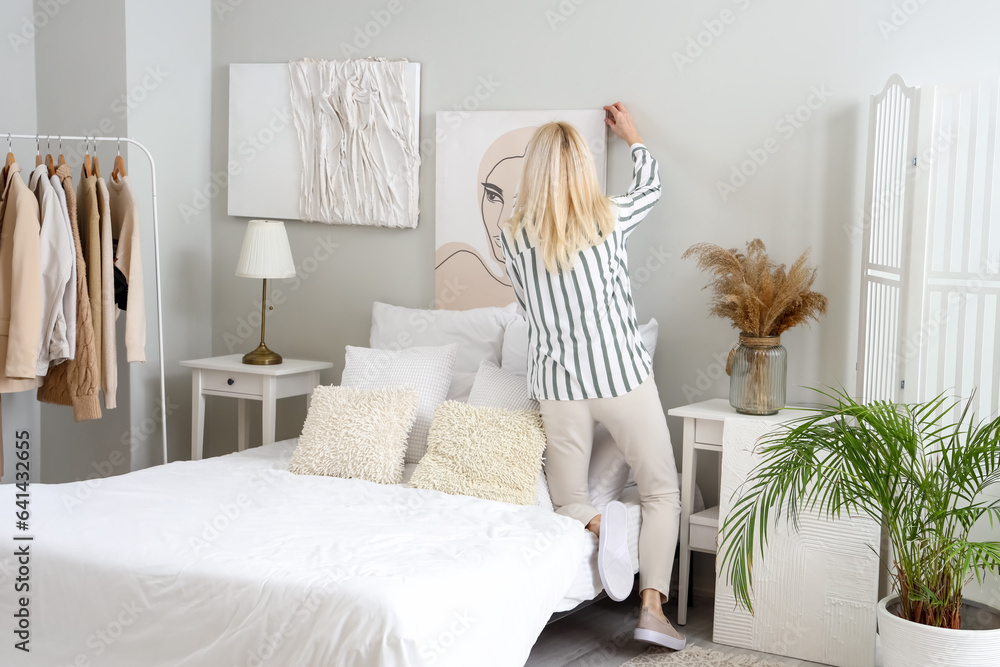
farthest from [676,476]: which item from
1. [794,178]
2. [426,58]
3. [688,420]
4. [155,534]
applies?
[426,58]

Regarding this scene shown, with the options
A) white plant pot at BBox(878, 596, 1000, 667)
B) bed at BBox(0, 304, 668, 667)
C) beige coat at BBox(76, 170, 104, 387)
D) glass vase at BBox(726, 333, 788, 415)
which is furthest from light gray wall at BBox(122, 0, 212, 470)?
white plant pot at BBox(878, 596, 1000, 667)

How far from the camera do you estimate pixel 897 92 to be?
2580mm

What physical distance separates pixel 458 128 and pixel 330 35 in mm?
761

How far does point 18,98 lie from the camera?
382 centimetres

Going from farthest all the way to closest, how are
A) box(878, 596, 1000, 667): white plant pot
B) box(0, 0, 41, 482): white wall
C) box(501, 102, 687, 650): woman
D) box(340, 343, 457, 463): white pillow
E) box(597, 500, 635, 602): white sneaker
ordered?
box(0, 0, 41, 482): white wall
box(340, 343, 457, 463): white pillow
box(501, 102, 687, 650): woman
box(597, 500, 635, 602): white sneaker
box(878, 596, 1000, 667): white plant pot

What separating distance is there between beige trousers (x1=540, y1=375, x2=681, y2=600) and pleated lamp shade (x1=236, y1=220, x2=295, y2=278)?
4.75ft

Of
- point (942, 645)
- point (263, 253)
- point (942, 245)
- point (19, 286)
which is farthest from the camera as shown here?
point (263, 253)

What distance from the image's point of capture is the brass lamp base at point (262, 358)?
12.0 ft

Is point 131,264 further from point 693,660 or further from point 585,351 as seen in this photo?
point 693,660

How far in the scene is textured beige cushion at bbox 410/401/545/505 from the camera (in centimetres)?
267
